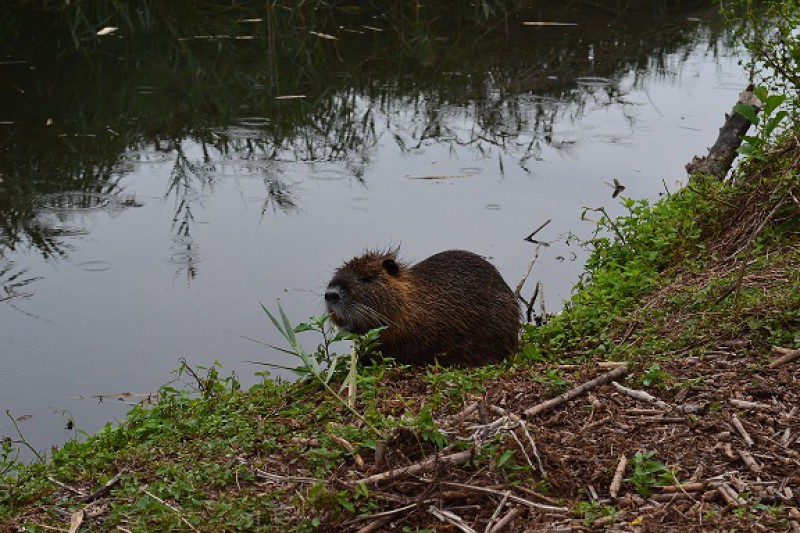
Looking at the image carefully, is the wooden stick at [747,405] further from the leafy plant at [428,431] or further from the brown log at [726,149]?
the brown log at [726,149]

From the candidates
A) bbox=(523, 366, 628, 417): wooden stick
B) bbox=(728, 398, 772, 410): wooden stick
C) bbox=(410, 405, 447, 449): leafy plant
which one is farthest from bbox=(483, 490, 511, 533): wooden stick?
bbox=(728, 398, 772, 410): wooden stick

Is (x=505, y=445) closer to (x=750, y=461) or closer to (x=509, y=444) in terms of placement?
(x=509, y=444)

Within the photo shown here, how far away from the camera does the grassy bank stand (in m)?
2.91

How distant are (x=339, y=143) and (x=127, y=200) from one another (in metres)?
1.97

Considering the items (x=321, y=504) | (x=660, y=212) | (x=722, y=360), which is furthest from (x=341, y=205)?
(x=321, y=504)

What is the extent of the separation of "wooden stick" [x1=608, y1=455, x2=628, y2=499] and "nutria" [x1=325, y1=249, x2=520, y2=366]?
2087mm

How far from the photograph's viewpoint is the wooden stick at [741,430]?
3105 mm

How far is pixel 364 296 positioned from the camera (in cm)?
509

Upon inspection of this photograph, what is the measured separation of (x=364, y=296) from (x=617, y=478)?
230 centimetres

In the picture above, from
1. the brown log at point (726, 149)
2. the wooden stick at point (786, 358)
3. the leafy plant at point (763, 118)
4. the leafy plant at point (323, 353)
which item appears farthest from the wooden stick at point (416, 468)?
the brown log at point (726, 149)

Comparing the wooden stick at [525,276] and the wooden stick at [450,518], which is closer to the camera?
the wooden stick at [450,518]

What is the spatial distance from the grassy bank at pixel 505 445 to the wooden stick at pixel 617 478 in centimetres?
1

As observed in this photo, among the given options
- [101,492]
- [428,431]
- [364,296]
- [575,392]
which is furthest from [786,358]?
[101,492]

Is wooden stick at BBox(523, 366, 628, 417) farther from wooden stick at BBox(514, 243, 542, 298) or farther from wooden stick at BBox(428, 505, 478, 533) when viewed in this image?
wooden stick at BBox(514, 243, 542, 298)
